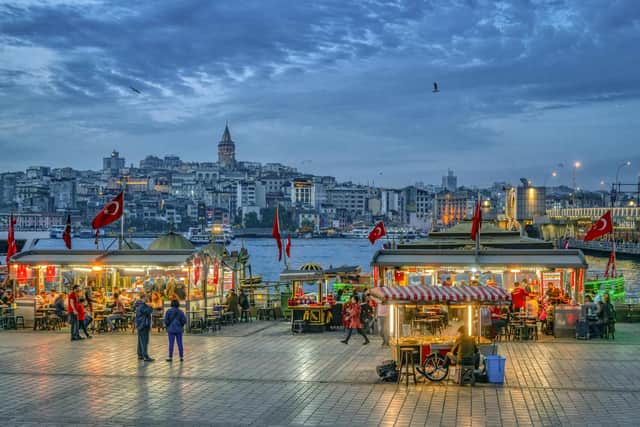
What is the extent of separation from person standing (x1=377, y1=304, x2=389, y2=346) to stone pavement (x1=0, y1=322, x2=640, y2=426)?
1.35 feet

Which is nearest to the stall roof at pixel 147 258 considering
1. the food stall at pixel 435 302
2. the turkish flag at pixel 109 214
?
the turkish flag at pixel 109 214

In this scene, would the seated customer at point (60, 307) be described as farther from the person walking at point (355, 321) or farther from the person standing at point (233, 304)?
the person walking at point (355, 321)

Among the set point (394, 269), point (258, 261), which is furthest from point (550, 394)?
point (258, 261)

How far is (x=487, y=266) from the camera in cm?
2369

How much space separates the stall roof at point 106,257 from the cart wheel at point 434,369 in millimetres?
10896

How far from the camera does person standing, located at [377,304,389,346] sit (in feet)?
65.4

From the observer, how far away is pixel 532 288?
1008 inches

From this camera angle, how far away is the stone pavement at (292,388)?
41.4ft

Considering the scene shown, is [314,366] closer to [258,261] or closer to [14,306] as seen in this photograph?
[14,306]

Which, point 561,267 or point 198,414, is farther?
point 561,267

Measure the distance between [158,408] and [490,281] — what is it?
47.3 ft

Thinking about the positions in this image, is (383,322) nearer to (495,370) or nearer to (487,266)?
(487,266)

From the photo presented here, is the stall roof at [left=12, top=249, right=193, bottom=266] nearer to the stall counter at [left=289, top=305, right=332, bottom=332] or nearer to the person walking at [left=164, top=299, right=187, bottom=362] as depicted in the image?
the stall counter at [left=289, top=305, right=332, bottom=332]

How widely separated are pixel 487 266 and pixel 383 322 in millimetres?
4108
